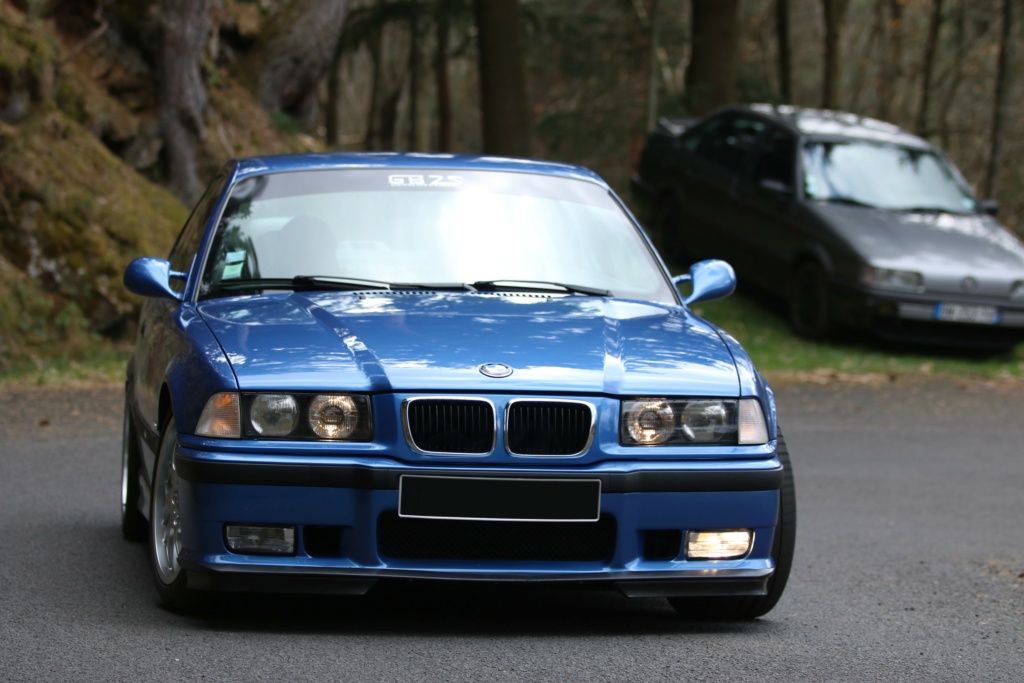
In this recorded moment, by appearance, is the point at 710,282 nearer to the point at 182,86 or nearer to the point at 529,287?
the point at 529,287

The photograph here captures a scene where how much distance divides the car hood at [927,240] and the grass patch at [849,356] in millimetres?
898

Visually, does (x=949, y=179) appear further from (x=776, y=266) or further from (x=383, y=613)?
(x=383, y=613)

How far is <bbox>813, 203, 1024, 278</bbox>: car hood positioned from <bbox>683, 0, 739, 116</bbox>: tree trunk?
670 centimetres

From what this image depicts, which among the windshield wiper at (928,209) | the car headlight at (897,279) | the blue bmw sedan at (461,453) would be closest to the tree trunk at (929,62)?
the windshield wiper at (928,209)

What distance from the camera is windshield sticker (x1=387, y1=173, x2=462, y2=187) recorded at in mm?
6219

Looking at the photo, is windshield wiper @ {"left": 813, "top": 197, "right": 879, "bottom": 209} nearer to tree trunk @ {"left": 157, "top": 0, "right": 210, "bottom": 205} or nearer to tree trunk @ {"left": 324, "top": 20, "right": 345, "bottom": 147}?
tree trunk @ {"left": 157, "top": 0, "right": 210, "bottom": 205}

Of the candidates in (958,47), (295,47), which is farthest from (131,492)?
(958,47)

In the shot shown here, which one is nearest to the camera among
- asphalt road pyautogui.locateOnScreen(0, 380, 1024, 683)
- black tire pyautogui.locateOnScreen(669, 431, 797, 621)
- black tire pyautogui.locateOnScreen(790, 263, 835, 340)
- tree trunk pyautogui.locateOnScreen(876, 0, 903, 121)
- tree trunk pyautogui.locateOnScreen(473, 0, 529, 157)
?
asphalt road pyautogui.locateOnScreen(0, 380, 1024, 683)

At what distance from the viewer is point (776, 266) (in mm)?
15477

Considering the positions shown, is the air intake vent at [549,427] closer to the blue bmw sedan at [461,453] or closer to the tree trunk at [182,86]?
the blue bmw sedan at [461,453]

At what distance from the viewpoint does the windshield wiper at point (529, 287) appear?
5.70 m

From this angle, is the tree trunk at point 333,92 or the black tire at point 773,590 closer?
the black tire at point 773,590

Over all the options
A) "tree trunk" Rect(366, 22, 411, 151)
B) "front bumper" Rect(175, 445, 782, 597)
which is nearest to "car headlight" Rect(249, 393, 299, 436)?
"front bumper" Rect(175, 445, 782, 597)

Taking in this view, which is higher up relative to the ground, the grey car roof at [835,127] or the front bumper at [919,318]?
the grey car roof at [835,127]
